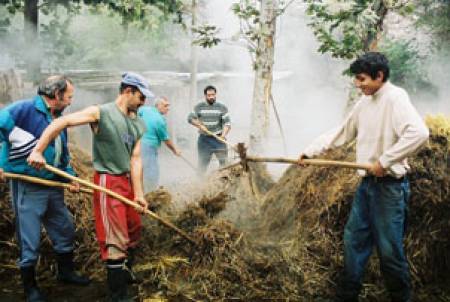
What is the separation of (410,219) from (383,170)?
4.32 feet

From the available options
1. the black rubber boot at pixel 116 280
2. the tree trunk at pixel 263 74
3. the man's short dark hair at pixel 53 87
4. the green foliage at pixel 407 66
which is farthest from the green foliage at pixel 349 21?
the green foliage at pixel 407 66

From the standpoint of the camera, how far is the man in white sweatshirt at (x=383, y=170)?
3.23 metres

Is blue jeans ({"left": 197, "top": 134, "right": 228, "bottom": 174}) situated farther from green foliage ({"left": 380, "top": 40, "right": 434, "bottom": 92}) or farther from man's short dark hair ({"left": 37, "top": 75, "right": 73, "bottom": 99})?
green foliage ({"left": 380, "top": 40, "right": 434, "bottom": 92})

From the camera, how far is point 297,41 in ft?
70.3

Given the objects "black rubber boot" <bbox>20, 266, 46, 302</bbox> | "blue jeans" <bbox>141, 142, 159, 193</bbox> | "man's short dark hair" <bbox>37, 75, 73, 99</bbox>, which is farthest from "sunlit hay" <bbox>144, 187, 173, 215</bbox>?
"man's short dark hair" <bbox>37, 75, 73, 99</bbox>

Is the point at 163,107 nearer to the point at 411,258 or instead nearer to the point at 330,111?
the point at 411,258

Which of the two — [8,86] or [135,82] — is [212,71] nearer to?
[8,86]

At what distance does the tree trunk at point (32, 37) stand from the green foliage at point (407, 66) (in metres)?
10.7

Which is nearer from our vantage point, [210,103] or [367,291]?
[367,291]

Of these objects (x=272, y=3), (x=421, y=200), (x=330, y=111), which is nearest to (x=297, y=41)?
(x=330, y=111)

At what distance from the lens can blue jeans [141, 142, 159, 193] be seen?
→ 248 inches

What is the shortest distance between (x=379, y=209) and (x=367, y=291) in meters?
1.08

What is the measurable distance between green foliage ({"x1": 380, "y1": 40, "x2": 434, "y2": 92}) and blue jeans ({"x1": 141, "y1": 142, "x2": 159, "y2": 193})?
433 inches

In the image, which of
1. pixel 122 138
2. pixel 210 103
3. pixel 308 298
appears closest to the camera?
pixel 122 138
